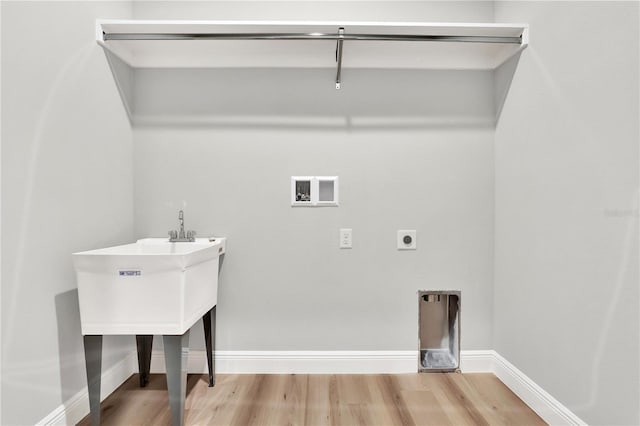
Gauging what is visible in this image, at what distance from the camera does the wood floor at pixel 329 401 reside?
1772 mm

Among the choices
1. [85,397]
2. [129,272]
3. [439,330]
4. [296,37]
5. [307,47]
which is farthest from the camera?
[439,330]

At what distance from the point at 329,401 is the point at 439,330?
878mm

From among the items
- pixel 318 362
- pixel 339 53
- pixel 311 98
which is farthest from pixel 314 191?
pixel 318 362

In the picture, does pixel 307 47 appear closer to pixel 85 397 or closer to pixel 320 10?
pixel 320 10

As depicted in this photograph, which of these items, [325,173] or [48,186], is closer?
[48,186]

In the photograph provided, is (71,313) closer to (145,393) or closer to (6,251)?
(6,251)

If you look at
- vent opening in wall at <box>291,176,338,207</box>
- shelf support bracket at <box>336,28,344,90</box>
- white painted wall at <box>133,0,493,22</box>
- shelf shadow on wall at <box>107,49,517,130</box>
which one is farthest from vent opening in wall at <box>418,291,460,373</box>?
white painted wall at <box>133,0,493,22</box>

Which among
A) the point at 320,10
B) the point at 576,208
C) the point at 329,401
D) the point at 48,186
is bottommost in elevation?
the point at 329,401

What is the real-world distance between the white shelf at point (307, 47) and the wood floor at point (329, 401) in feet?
6.16

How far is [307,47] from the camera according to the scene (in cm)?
208

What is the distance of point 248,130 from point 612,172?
71.2 inches

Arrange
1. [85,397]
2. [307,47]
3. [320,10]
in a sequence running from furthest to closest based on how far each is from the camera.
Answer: [320,10] < [307,47] < [85,397]

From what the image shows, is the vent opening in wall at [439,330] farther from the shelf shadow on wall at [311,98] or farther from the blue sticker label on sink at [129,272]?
the blue sticker label on sink at [129,272]

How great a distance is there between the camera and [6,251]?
1.36m
